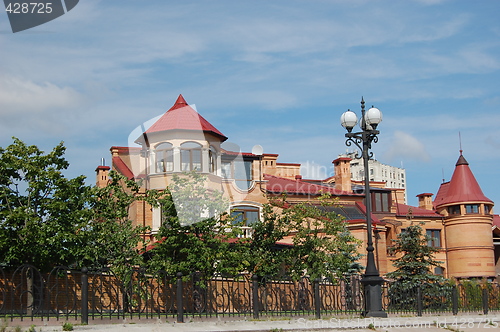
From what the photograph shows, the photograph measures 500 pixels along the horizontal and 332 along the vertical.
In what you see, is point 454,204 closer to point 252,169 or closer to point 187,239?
point 252,169

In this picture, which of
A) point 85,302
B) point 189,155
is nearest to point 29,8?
point 85,302

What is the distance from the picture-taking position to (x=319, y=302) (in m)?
15.4

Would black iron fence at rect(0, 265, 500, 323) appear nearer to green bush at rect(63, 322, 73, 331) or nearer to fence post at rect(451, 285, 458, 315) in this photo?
fence post at rect(451, 285, 458, 315)

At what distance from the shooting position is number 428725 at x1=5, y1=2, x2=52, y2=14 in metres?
11.6

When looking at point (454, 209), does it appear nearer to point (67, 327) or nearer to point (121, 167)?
point (121, 167)

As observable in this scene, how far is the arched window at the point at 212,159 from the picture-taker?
33219mm

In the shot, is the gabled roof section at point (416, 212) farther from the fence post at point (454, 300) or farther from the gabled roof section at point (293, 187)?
the fence post at point (454, 300)

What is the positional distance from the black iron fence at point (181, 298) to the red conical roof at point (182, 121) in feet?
41.4

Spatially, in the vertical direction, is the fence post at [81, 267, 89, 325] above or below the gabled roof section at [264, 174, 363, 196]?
below

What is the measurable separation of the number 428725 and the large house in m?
16.5

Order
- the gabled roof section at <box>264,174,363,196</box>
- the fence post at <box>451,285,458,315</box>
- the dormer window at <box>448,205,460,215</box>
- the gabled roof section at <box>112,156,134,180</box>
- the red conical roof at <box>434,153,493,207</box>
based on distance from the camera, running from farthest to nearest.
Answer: the dormer window at <box>448,205,460,215</box> < the red conical roof at <box>434,153,493,207</box> < the gabled roof section at <box>264,174,363,196</box> < the gabled roof section at <box>112,156,134,180</box> < the fence post at <box>451,285,458,315</box>

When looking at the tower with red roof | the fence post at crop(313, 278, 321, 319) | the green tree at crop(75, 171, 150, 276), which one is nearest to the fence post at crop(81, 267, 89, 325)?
the fence post at crop(313, 278, 321, 319)

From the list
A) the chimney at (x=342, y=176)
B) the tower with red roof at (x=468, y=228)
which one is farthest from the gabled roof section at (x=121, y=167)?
the tower with red roof at (x=468, y=228)

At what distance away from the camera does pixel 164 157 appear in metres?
32.7
